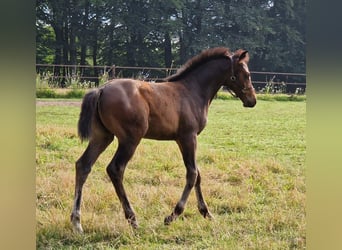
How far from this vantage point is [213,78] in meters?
2.47

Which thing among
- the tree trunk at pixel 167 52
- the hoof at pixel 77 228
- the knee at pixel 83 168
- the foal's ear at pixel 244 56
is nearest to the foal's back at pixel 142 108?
the tree trunk at pixel 167 52

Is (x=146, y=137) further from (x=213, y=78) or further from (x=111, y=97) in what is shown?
(x=213, y=78)

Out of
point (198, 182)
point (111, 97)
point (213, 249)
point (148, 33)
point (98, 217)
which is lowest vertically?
point (213, 249)

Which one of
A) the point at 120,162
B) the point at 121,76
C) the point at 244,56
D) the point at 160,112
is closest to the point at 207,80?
the point at 244,56

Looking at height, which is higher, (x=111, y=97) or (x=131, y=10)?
(x=131, y=10)

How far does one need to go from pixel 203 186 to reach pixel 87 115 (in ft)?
2.19

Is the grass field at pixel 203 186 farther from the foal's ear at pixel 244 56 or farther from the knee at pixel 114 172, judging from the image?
the foal's ear at pixel 244 56

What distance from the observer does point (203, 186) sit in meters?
2.38

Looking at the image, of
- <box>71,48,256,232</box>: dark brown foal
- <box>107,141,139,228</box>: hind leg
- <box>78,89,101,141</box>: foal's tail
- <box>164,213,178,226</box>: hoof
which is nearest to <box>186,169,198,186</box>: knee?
<box>71,48,256,232</box>: dark brown foal

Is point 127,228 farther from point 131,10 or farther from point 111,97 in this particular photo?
point 131,10

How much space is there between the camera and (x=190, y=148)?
2352 millimetres
